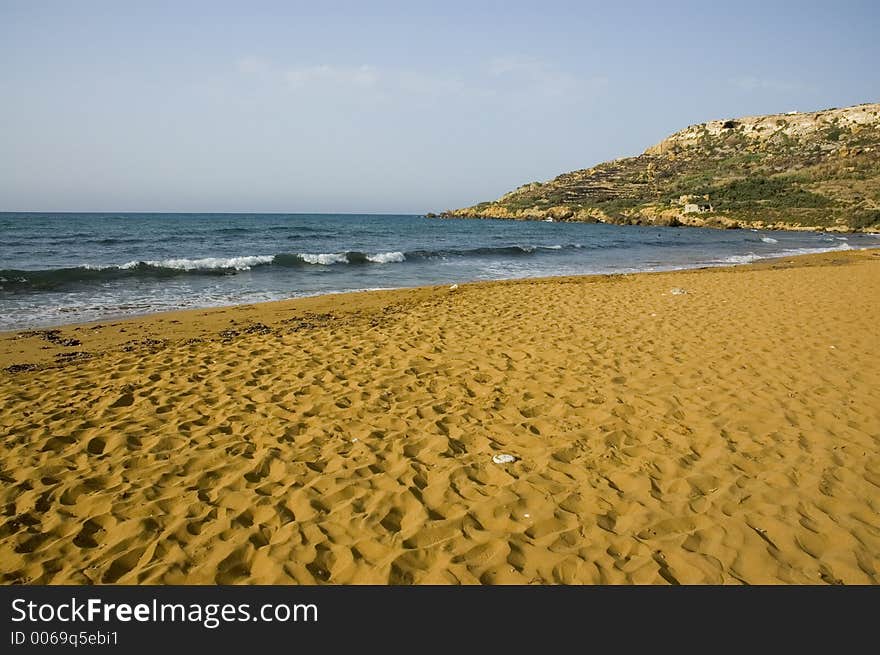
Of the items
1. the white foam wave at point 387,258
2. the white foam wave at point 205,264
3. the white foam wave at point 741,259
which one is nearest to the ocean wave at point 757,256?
the white foam wave at point 741,259

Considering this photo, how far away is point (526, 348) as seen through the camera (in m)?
7.54

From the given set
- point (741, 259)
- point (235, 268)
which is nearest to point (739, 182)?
point (741, 259)

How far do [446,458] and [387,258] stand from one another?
2356 cm

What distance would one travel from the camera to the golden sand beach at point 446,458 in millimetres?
3070

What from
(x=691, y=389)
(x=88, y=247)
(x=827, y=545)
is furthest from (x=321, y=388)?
(x=88, y=247)

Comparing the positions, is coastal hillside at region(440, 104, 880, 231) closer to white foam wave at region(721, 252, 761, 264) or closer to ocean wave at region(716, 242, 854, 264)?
ocean wave at region(716, 242, 854, 264)

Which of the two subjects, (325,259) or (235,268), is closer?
(235,268)

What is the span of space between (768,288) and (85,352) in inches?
611

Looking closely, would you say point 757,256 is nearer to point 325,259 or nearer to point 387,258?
point 387,258

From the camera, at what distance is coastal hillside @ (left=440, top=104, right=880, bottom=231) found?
185 ft

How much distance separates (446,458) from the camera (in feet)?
14.0

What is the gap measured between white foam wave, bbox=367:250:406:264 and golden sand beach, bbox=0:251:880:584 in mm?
18504

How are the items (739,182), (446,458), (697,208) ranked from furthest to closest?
(739,182) → (697,208) → (446,458)
